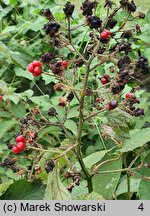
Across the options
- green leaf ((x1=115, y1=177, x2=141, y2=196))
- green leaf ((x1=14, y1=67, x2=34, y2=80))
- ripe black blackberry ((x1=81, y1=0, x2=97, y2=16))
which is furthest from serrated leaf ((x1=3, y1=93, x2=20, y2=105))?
ripe black blackberry ((x1=81, y1=0, x2=97, y2=16))

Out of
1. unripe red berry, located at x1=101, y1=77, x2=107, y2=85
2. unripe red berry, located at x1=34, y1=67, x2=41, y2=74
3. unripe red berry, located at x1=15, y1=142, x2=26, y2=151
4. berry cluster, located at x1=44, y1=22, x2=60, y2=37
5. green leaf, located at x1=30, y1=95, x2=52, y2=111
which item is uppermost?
berry cluster, located at x1=44, y1=22, x2=60, y2=37

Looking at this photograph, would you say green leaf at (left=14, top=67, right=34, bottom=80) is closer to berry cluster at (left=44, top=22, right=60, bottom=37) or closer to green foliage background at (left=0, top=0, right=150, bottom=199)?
green foliage background at (left=0, top=0, right=150, bottom=199)

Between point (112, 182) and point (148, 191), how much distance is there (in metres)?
0.13

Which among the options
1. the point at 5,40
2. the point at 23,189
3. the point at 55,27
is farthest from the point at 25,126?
the point at 5,40

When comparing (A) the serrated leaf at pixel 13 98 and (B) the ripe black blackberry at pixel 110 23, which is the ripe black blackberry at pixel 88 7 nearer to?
(B) the ripe black blackberry at pixel 110 23

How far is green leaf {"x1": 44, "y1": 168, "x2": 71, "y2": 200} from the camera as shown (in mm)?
1199

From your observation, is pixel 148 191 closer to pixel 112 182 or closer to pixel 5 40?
pixel 112 182

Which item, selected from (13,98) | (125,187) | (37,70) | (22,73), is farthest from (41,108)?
(37,70)

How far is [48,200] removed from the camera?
46.8 inches

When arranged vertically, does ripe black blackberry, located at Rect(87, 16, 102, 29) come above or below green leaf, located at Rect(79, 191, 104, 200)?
above

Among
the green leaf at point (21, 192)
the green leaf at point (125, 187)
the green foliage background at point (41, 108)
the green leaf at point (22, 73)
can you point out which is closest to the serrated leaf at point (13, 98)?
the green foliage background at point (41, 108)

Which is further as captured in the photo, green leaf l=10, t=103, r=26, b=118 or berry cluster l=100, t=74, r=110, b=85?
green leaf l=10, t=103, r=26, b=118

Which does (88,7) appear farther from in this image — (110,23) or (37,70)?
(37,70)

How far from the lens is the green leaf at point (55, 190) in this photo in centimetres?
120
